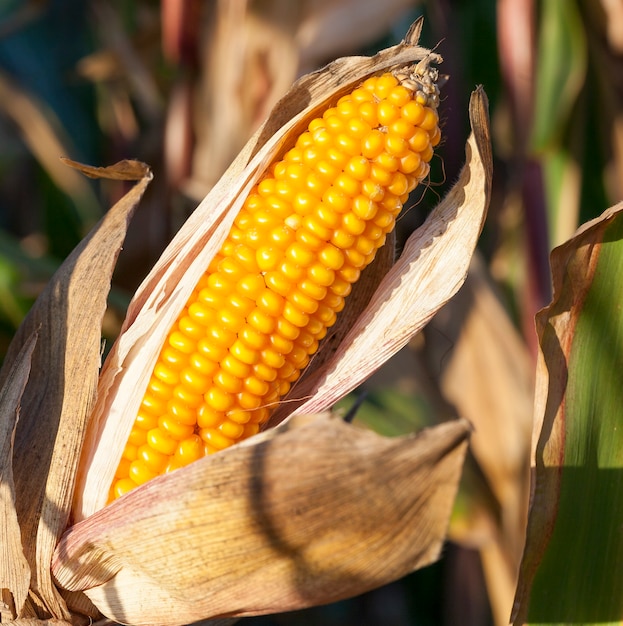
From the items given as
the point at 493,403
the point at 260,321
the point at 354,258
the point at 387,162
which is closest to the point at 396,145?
the point at 387,162

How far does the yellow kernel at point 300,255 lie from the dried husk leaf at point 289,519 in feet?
0.64

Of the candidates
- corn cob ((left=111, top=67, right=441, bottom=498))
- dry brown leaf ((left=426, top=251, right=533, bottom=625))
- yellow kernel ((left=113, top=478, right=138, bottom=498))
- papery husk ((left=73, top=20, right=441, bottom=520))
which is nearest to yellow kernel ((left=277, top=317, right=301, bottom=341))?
corn cob ((left=111, top=67, right=441, bottom=498))

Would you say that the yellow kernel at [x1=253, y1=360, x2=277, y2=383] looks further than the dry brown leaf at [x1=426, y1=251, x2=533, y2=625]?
No

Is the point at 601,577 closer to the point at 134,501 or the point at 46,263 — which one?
the point at 134,501

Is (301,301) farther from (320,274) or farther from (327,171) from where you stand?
(327,171)

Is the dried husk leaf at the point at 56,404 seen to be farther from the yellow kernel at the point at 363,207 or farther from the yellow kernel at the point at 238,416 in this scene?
the yellow kernel at the point at 363,207

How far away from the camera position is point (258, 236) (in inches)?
30.1

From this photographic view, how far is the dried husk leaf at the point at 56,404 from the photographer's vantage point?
2.44 feet

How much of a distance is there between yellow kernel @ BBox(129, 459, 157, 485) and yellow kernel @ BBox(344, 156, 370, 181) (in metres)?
0.37

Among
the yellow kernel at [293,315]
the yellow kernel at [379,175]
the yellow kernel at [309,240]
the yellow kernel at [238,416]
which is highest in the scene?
the yellow kernel at [379,175]

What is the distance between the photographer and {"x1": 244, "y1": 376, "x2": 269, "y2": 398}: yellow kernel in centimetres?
76

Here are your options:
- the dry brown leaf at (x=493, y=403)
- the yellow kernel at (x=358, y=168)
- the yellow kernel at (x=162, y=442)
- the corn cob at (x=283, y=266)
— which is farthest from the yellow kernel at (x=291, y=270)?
the dry brown leaf at (x=493, y=403)

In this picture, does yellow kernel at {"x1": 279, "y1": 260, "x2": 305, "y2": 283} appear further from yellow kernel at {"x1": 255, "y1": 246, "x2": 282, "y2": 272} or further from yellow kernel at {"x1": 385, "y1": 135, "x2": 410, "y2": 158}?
yellow kernel at {"x1": 385, "y1": 135, "x2": 410, "y2": 158}

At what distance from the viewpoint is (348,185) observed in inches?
28.9
